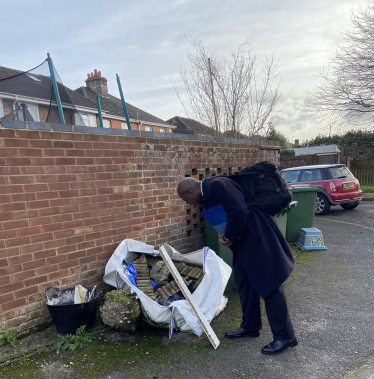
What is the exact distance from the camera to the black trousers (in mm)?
2516

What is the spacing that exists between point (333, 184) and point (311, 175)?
71 centimetres

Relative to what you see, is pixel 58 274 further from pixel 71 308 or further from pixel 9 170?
pixel 9 170

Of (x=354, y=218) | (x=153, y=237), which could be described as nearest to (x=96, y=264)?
(x=153, y=237)

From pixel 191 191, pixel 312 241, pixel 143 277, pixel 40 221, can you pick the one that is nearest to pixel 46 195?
pixel 40 221

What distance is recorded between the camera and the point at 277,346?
253cm

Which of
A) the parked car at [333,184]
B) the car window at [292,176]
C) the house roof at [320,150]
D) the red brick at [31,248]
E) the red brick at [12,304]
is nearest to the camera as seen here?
the red brick at [12,304]

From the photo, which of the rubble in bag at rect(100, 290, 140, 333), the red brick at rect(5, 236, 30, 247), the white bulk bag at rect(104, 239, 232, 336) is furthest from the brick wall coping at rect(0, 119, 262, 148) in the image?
the rubble in bag at rect(100, 290, 140, 333)

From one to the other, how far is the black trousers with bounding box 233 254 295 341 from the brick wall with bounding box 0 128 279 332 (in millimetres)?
1652

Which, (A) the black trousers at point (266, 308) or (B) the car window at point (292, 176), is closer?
(A) the black trousers at point (266, 308)

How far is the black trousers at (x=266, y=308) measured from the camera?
252cm

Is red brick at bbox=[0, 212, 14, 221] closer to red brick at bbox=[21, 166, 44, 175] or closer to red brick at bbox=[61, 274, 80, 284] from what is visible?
red brick at bbox=[21, 166, 44, 175]

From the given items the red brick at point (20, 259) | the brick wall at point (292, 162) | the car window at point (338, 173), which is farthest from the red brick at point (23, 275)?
the brick wall at point (292, 162)

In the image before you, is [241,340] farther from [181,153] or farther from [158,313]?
[181,153]

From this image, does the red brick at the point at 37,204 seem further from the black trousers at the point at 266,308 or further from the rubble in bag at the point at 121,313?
the black trousers at the point at 266,308
